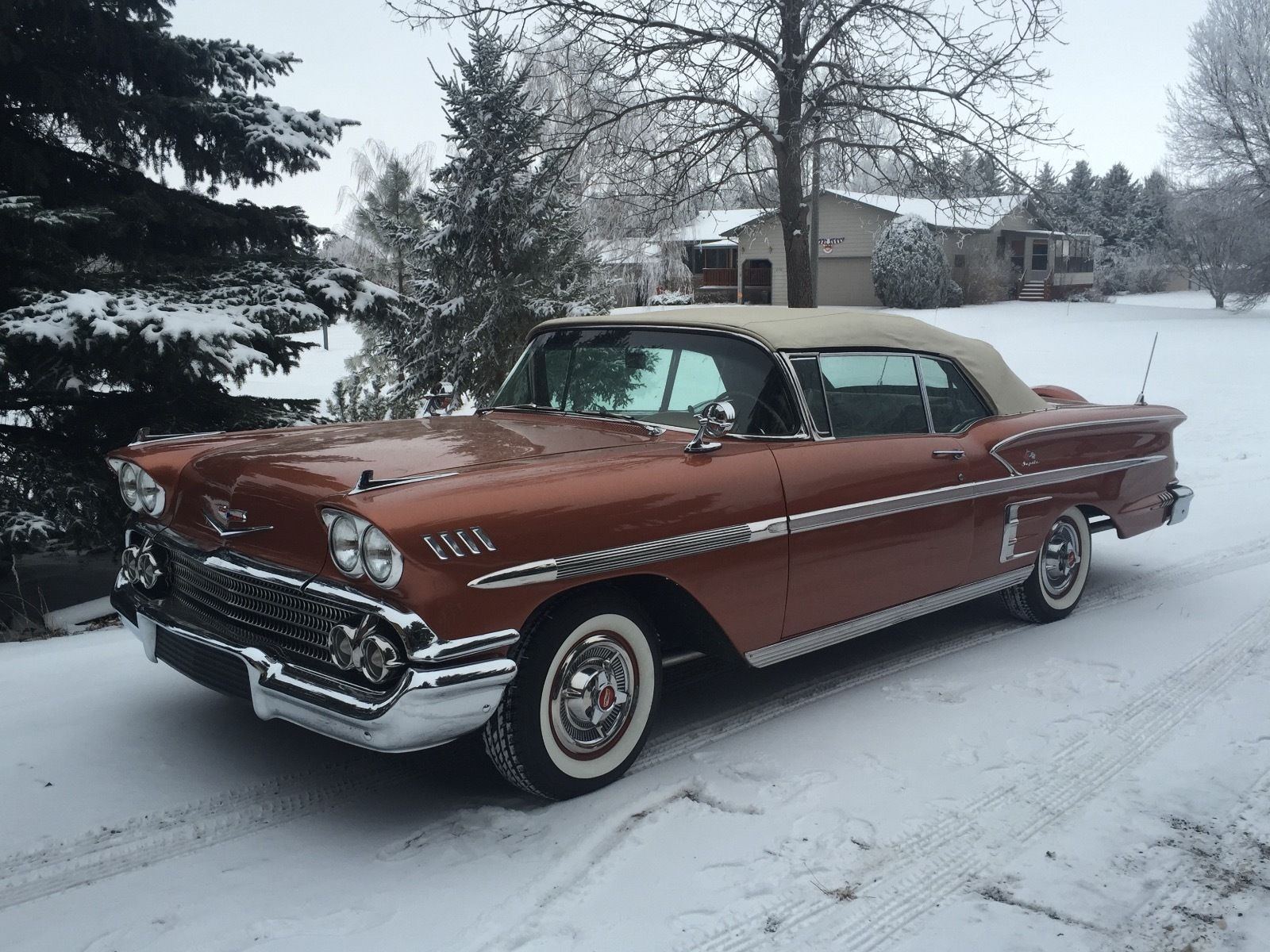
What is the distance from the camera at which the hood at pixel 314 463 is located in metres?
3.29

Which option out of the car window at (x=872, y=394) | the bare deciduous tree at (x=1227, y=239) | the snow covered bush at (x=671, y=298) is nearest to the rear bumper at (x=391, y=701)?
the car window at (x=872, y=394)

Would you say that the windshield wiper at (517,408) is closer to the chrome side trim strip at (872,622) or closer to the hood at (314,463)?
the hood at (314,463)

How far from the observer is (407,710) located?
118 inches

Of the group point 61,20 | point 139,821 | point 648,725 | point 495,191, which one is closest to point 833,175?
point 495,191

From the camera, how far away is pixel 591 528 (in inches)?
134

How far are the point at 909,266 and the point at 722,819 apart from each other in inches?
1283

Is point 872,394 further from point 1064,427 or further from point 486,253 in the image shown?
point 486,253

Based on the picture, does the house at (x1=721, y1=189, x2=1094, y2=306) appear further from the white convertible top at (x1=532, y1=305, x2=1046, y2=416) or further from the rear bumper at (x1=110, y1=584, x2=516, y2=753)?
the rear bumper at (x1=110, y1=584, x2=516, y2=753)

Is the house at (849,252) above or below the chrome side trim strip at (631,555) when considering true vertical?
above

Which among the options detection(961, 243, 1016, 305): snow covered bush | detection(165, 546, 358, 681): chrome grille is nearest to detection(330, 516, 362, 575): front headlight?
detection(165, 546, 358, 681): chrome grille

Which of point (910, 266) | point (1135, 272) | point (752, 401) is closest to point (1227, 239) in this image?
point (910, 266)

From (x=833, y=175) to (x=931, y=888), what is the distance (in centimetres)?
1022

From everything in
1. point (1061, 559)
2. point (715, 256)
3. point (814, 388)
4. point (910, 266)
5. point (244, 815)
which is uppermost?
point (715, 256)

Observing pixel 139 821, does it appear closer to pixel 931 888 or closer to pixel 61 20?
pixel 931 888
